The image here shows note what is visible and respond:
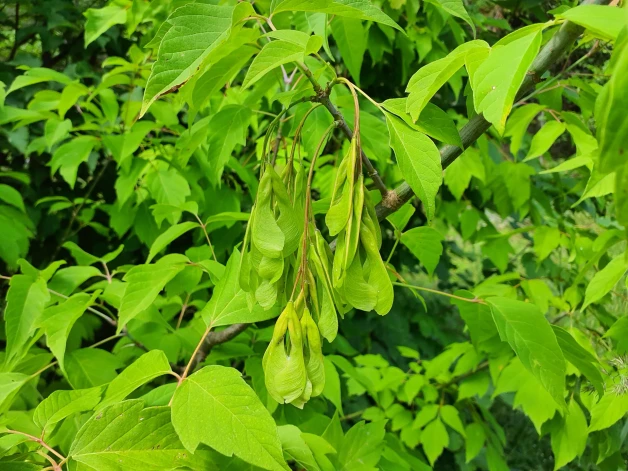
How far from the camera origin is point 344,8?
0.49 metres

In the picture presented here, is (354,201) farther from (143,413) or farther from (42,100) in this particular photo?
(42,100)

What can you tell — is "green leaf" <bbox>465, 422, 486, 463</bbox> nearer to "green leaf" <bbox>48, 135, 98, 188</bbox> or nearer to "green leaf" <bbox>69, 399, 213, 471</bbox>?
"green leaf" <bbox>69, 399, 213, 471</bbox>

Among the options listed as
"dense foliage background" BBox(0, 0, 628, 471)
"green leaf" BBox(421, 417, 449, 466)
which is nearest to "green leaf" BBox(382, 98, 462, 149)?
"dense foliage background" BBox(0, 0, 628, 471)

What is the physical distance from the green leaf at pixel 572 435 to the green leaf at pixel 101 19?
1.55 m

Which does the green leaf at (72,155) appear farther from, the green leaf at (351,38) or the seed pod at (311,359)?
the seed pod at (311,359)

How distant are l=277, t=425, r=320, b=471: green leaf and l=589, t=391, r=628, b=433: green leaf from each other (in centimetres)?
56

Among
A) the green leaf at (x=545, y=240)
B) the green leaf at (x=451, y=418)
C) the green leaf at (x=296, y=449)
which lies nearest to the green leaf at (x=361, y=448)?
the green leaf at (x=296, y=449)

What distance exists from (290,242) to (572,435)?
3.17ft

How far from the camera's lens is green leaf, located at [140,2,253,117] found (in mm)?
454

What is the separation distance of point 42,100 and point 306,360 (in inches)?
56.4

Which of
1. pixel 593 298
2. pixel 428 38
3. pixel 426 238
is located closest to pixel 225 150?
pixel 426 238

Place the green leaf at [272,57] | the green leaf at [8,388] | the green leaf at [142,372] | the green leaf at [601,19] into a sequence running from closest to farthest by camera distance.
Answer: the green leaf at [601,19] < the green leaf at [272,57] < the green leaf at [142,372] < the green leaf at [8,388]

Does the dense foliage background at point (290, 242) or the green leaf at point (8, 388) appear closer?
the dense foliage background at point (290, 242)

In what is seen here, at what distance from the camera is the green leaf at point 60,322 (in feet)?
2.64
